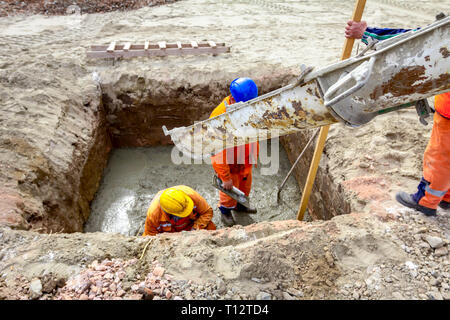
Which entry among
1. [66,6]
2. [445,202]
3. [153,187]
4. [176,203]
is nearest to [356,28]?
[445,202]

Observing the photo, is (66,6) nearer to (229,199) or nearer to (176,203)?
(229,199)

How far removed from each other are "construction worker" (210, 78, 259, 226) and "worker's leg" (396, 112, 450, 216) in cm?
164

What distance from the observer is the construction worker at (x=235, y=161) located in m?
3.02

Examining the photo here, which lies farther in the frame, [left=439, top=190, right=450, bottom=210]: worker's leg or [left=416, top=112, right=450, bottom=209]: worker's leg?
[left=439, top=190, right=450, bottom=210]: worker's leg

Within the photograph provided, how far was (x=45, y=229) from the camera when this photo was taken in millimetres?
3020

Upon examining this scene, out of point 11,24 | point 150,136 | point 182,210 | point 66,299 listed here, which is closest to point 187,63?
point 150,136

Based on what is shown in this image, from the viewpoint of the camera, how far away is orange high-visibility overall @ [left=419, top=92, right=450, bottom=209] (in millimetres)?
2138

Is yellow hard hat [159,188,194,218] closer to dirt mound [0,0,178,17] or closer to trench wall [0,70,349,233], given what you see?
trench wall [0,70,349,233]

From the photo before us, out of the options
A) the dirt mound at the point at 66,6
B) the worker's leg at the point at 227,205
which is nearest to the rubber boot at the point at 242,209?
the worker's leg at the point at 227,205

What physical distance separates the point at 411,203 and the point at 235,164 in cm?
193

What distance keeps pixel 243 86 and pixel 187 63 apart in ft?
9.69

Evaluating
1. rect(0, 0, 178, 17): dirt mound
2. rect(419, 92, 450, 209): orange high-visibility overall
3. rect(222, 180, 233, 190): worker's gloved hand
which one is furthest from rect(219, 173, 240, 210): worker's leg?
rect(0, 0, 178, 17): dirt mound

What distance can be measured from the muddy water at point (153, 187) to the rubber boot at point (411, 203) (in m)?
1.67

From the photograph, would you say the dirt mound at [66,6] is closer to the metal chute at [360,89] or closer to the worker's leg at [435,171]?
the metal chute at [360,89]
